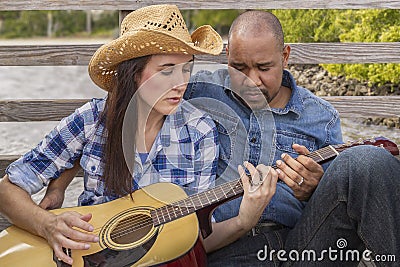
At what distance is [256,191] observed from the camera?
2.04 meters

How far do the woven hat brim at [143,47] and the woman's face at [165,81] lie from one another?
1.1 inches

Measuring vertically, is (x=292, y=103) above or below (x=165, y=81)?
below

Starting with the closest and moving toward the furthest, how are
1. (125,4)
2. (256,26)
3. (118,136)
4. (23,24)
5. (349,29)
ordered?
(118,136) → (256,26) → (125,4) → (349,29) → (23,24)

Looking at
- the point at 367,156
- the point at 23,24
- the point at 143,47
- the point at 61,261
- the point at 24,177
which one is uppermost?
the point at 143,47

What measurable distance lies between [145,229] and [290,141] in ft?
1.90

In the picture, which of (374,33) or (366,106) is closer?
(366,106)

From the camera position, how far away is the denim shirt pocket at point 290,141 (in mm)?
2381

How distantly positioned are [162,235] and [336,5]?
1.65 m

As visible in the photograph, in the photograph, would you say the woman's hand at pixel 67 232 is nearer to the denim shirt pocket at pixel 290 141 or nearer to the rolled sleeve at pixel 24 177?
the rolled sleeve at pixel 24 177

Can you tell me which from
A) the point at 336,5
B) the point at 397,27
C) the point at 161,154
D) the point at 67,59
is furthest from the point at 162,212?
A: the point at 397,27

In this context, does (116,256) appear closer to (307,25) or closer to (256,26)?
(256,26)

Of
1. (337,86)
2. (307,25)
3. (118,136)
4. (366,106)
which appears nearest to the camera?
(118,136)

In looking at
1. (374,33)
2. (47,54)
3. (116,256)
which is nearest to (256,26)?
(116,256)

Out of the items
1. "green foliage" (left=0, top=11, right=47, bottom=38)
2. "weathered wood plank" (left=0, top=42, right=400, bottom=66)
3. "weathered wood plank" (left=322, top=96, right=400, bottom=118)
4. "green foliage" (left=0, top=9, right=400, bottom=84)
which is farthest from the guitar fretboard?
"green foliage" (left=0, top=11, right=47, bottom=38)
